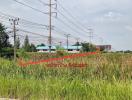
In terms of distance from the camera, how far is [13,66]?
15.2 meters

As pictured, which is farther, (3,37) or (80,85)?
(3,37)

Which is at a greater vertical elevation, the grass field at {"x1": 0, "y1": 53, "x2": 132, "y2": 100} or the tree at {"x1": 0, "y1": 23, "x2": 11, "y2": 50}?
the tree at {"x1": 0, "y1": 23, "x2": 11, "y2": 50}

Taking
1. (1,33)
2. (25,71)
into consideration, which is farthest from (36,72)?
(1,33)

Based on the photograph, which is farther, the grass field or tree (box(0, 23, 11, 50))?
tree (box(0, 23, 11, 50))

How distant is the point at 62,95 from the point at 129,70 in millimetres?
3355

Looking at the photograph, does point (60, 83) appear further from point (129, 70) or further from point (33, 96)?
point (129, 70)

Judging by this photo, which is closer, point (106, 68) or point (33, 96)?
point (33, 96)

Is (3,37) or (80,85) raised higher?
(3,37)

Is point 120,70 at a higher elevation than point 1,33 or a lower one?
lower

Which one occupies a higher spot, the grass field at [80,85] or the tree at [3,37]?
the tree at [3,37]

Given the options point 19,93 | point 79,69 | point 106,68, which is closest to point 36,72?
point 79,69

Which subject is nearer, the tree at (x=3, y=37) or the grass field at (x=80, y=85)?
the grass field at (x=80, y=85)

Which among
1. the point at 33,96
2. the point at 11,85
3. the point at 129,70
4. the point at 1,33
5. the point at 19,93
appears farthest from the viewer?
the point at 1,33

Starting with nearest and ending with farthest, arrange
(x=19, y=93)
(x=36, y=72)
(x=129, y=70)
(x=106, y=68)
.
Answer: (x=19, y=93) < (x=129, y=70) < (x=106, y=68) < (x=36, y=72)
